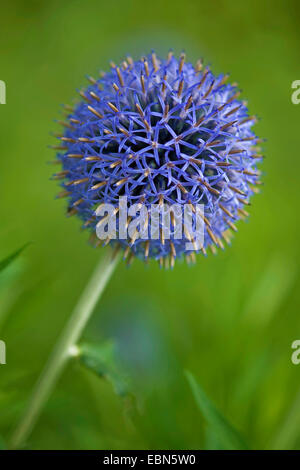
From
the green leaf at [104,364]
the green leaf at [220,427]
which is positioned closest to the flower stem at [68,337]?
the green leaf at [104,364]

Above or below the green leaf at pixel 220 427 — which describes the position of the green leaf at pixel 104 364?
above

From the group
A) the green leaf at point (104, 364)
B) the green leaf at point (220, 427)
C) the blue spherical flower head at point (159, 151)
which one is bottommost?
the green leaf at point (220, 427)

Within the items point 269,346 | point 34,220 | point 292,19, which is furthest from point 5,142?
point 292,19

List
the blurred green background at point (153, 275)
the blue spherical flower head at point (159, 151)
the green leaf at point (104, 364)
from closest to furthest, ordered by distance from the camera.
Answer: the blue spherical flower head at point (159, 151) < the green leaf at point (104, 364) < the blurred green background at point (153, 275)

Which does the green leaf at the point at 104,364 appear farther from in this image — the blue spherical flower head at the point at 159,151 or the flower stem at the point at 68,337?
the blue spherical flower head at the point at 159,151

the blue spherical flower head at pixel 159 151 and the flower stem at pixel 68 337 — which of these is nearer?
the blue spherical flower head at pixel 159 151

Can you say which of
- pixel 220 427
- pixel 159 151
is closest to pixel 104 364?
pixel 220 427

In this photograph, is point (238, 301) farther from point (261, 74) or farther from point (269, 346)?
point (261, 74)
